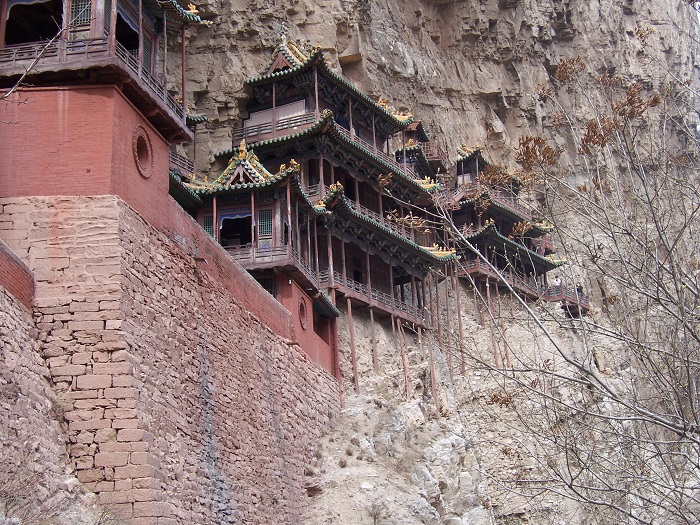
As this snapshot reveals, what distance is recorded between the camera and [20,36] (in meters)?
18.2

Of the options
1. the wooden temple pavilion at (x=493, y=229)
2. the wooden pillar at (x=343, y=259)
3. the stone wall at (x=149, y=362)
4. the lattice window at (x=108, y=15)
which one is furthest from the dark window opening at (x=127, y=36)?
the wooden temple pavilion at (x=493, y=229)

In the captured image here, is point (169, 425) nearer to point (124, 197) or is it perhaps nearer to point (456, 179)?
point (124, 197)

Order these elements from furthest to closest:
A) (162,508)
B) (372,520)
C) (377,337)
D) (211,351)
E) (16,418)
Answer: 1. (377,337)
2. (372,520)
3. (211,351)
4. (162,508)
5. (16,418)

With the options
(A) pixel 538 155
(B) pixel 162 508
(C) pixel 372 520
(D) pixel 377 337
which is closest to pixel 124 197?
(B) pixel 162 508

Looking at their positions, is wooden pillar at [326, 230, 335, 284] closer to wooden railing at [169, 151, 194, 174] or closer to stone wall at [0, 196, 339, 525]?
wooden railing at [169, 151, 194, 174]

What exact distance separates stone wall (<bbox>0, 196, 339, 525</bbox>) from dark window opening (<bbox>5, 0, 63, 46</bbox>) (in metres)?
4.36

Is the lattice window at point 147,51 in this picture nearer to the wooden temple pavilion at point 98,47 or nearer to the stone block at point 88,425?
the wooden temple pavilion at point 98,47

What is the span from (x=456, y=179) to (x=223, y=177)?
66.0 feet

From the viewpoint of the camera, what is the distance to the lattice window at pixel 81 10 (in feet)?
51.6

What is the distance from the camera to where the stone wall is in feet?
43.5

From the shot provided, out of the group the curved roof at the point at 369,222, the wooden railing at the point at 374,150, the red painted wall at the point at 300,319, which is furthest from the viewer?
the wooden railing at the point at 374,150

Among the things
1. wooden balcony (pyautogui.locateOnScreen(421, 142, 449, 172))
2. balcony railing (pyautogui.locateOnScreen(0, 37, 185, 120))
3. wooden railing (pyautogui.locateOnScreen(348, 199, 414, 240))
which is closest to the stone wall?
balcony railing (pyautogui.locateOnScreen(0, 37, 185, 120))

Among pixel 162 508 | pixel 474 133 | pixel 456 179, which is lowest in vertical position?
pixel 162 508

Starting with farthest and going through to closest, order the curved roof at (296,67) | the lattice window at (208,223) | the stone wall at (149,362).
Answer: the curved roof at (296,67) → the lattice window at (208,223) → the stone wall at (149,362)
